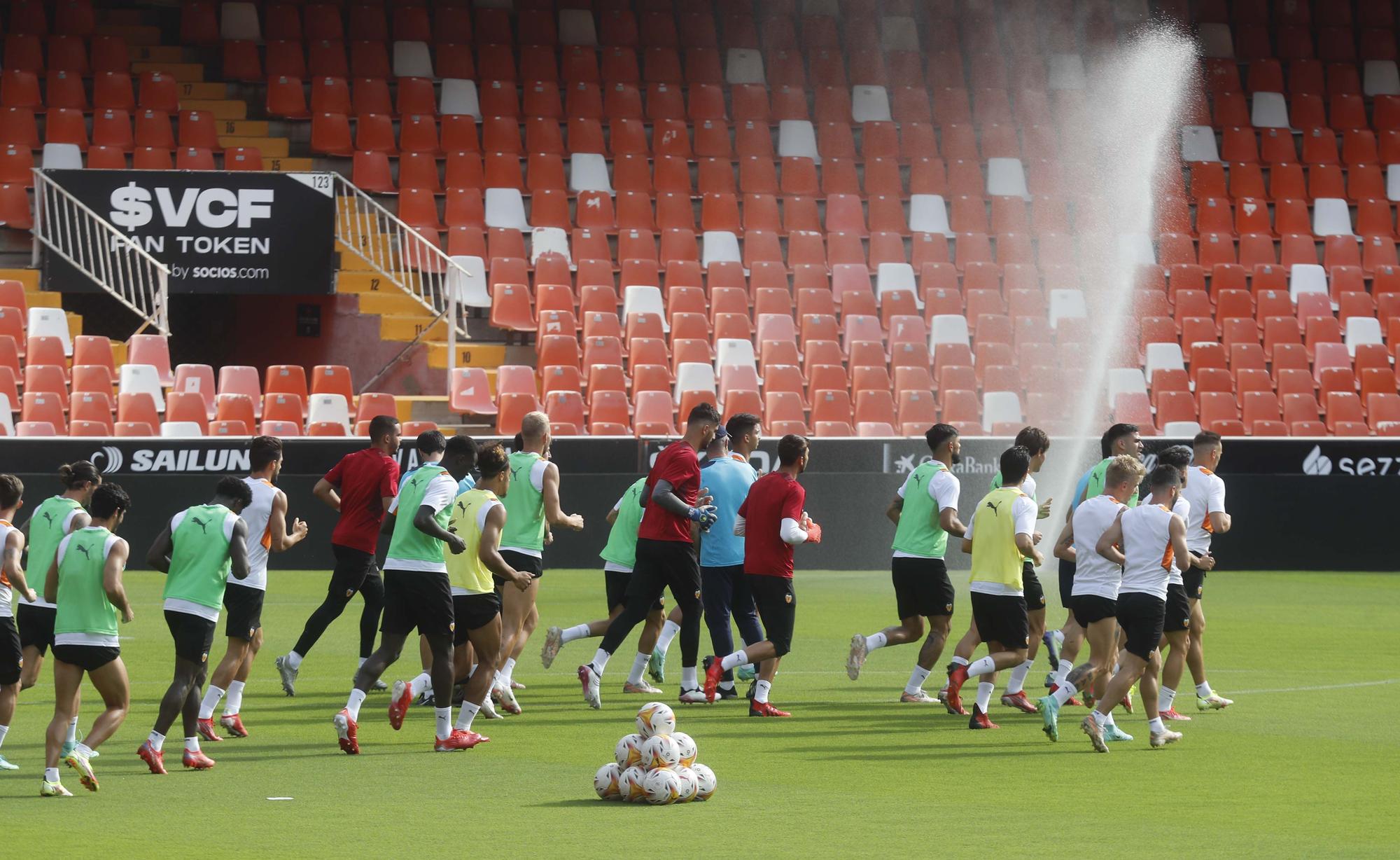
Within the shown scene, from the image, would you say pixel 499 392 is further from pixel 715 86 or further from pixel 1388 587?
pixel 1388 587

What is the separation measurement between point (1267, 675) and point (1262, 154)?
17088mm

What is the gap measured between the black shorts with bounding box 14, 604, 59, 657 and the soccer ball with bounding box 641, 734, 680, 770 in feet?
11.9

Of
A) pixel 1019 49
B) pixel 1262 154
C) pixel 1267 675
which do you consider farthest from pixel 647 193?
pixel 1267 675

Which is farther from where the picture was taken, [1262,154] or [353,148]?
[1262,154]

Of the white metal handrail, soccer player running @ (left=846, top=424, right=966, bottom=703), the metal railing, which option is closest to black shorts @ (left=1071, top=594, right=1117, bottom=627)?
soccer player running @ (left=846, top=424, right=966, bottom=703)

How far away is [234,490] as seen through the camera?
31.2 feet

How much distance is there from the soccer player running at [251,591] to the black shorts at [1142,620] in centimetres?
478

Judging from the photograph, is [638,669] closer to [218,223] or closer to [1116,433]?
[1116,433]

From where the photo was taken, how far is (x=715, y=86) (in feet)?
91.7

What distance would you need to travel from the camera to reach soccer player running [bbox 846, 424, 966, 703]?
38.5 ft

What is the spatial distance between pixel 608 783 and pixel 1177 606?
4144 millimetres

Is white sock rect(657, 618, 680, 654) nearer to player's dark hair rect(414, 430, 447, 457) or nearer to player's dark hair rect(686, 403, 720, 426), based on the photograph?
player's dark hair rect(686, 403, 720, 426)

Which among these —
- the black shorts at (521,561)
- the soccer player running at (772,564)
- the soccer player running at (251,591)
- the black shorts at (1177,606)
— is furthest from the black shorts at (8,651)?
the black shorts at (1177,606)

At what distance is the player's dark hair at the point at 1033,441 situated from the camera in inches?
472
